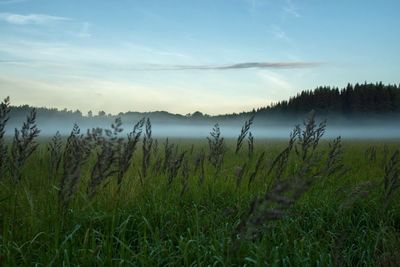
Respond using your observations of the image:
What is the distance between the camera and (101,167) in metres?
3.05

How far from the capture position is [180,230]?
4.48 metres

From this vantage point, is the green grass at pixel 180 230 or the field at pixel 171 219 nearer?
the field at pixel 171 219

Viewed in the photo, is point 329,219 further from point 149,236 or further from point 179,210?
point 149,236

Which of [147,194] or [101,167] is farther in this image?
[147,194]

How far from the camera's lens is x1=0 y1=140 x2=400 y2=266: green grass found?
3363 millimetres

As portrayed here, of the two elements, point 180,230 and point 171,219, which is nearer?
point 180,230

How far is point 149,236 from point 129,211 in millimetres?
569

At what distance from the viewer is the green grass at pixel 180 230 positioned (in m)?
3.36

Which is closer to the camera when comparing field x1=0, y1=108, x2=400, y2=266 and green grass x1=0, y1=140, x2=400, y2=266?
field x1=0, y1=108, x2=400, y2=266

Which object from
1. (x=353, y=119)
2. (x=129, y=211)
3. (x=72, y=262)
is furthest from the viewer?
(x=353, y=119)

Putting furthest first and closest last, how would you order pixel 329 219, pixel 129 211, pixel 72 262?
1. pixel 329 219
2. pixel 129 211
3. pixel 72 262

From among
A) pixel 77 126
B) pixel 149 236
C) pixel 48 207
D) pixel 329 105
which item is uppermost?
pixel 329 105

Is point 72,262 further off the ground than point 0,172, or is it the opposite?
point 0,172

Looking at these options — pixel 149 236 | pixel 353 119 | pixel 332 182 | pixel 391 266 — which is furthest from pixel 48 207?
pixel 353 119
